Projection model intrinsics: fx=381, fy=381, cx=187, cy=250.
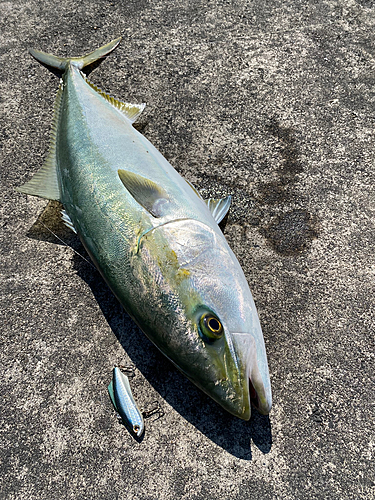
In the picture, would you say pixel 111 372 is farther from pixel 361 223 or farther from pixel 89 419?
pixel 361 223

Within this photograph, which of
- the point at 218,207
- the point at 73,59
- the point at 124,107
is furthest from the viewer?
the point at 73,59

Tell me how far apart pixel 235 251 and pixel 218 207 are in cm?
33

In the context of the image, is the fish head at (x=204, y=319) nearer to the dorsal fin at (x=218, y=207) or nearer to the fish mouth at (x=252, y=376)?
the fish mouth at (x=252, y=376)

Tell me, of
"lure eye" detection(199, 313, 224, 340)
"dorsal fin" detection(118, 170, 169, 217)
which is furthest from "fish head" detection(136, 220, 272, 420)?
"dorsal fin" detection(118, 170, 169, 217)

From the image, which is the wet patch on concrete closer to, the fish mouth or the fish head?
the fish head

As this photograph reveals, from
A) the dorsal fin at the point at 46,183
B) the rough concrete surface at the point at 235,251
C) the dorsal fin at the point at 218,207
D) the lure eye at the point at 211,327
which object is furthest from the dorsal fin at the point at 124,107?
the lure eye at the point at 211,327

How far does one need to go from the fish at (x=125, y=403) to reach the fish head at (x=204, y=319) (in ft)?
1.57

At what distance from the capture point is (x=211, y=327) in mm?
1789

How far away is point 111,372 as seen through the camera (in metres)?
2.36

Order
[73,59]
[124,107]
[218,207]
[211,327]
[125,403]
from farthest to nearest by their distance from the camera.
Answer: [73,59]
[124,107]
[218,207]
[125,403]
[211,327]

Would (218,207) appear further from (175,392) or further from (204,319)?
(175,392)

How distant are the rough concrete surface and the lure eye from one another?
0.62 meters

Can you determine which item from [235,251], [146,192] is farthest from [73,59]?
[235,251]

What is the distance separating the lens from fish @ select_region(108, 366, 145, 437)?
213 centimetres
